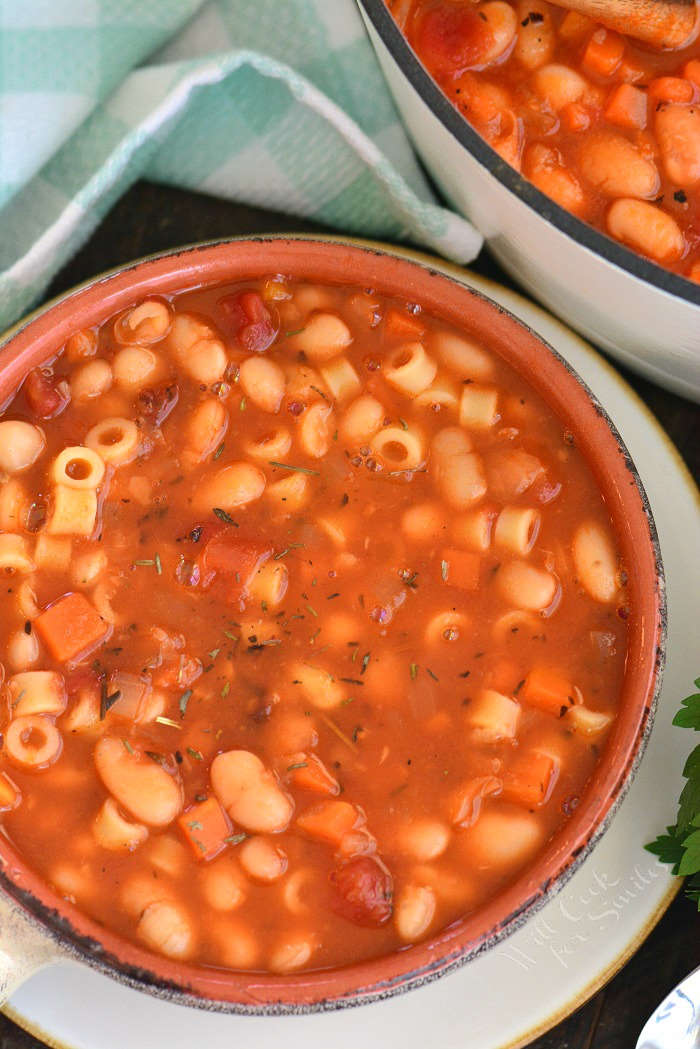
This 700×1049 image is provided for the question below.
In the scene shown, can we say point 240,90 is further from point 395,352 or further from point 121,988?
point 121,988

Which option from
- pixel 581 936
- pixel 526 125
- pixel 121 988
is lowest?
pixel 581 936

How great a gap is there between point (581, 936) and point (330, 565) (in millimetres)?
890

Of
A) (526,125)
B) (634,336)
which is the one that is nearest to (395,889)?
(634,336)

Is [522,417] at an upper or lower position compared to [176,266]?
lower

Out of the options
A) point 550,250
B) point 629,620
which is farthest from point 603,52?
point 629,620

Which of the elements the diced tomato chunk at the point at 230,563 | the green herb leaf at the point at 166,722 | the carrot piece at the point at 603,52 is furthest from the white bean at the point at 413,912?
the carrot piece at the point at 603,52

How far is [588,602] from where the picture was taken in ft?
7.79

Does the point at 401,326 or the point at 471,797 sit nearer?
the point at 471,797

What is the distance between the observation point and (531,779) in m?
2.29

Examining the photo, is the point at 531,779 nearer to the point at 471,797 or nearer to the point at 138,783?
the point at 471,797

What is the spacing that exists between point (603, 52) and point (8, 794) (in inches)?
70.7

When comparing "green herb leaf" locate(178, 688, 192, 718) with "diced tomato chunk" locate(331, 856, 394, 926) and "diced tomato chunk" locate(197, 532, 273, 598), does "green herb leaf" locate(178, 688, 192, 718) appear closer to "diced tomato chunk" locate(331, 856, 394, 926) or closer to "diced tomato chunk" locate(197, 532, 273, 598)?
"diced tomato chunk" locate(197, 532, 273, 598)

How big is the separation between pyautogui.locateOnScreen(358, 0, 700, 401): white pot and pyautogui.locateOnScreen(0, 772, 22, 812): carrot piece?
53.0 inches

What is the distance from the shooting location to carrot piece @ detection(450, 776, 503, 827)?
7.54ft
